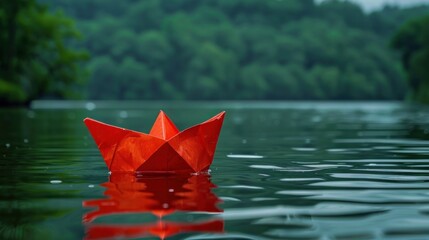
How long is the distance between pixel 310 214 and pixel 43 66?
72309mm

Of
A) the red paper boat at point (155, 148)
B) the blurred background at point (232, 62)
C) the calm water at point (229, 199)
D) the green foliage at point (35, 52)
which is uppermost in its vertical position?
the blurred background at point (232, 62)

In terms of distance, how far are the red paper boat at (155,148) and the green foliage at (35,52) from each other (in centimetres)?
6130

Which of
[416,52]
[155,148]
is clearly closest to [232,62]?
[416,52]

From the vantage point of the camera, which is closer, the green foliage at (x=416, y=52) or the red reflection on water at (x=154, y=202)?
the red reflection on water at (x=154, y=202)

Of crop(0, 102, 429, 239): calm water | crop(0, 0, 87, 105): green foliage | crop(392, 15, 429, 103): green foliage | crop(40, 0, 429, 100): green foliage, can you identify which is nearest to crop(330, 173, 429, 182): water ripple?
crop(0, 102, 429, 239): calm water

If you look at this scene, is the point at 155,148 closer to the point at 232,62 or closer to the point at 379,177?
the point at 379,177

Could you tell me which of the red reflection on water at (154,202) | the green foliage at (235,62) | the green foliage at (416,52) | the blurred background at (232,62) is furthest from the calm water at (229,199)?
the green foliage at (235,62)

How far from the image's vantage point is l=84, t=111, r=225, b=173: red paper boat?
12469 mm

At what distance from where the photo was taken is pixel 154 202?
941cm

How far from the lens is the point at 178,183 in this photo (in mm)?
11516

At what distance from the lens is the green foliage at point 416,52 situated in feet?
302

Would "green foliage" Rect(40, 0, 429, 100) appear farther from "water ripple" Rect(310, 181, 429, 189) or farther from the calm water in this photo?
"water ripple" Rect(310, 181, 429, 189)

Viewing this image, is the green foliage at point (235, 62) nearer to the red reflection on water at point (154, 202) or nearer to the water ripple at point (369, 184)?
the red reflection on water at point (154, 202)

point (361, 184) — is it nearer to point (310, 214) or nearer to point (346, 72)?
point (310, 214)
